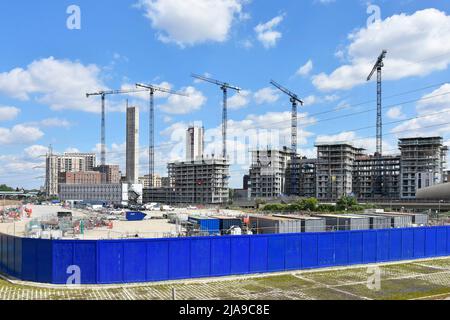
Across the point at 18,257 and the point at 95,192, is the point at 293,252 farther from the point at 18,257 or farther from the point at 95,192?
the point at 95,192

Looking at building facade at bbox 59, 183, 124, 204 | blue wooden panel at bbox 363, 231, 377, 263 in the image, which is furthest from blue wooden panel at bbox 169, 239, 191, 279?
building facade at bbox 59, 183, 124, 204

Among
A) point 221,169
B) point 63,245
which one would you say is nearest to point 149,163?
point 221,169

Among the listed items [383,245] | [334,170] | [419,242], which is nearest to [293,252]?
[383,245]

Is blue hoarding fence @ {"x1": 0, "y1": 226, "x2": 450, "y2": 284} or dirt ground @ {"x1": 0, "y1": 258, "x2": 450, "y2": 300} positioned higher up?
blue hoarding fence @ {"x1": 0, "y1": 226, "x2": 450, "y2": 284}

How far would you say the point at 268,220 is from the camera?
1227 inches

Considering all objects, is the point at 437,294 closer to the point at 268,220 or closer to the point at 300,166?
the point at 268,220

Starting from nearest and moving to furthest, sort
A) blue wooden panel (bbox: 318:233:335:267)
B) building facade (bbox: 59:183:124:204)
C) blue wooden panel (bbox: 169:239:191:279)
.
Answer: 1. blue wooden panel (bbox: 169:239:191:279)
2. blue wooden panel (bbox: 318:233:335:267)
3. building facade (bbox: 59:183:124:204)

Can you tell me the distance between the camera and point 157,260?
19.9 m

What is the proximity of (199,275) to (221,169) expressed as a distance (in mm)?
131412

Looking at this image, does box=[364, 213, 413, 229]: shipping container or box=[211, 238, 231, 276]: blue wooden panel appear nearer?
box=[211, 238, 231, 276]: blue wooden panel

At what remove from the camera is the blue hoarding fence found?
1891 centimetres

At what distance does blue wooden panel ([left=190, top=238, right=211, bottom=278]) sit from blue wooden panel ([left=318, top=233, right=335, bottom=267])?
7.18 m

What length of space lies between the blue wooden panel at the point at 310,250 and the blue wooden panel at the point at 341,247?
4.87ft

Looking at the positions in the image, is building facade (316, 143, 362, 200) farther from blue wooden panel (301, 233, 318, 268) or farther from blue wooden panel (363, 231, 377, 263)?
blue wooden panel (301, 233, 318, 268)
